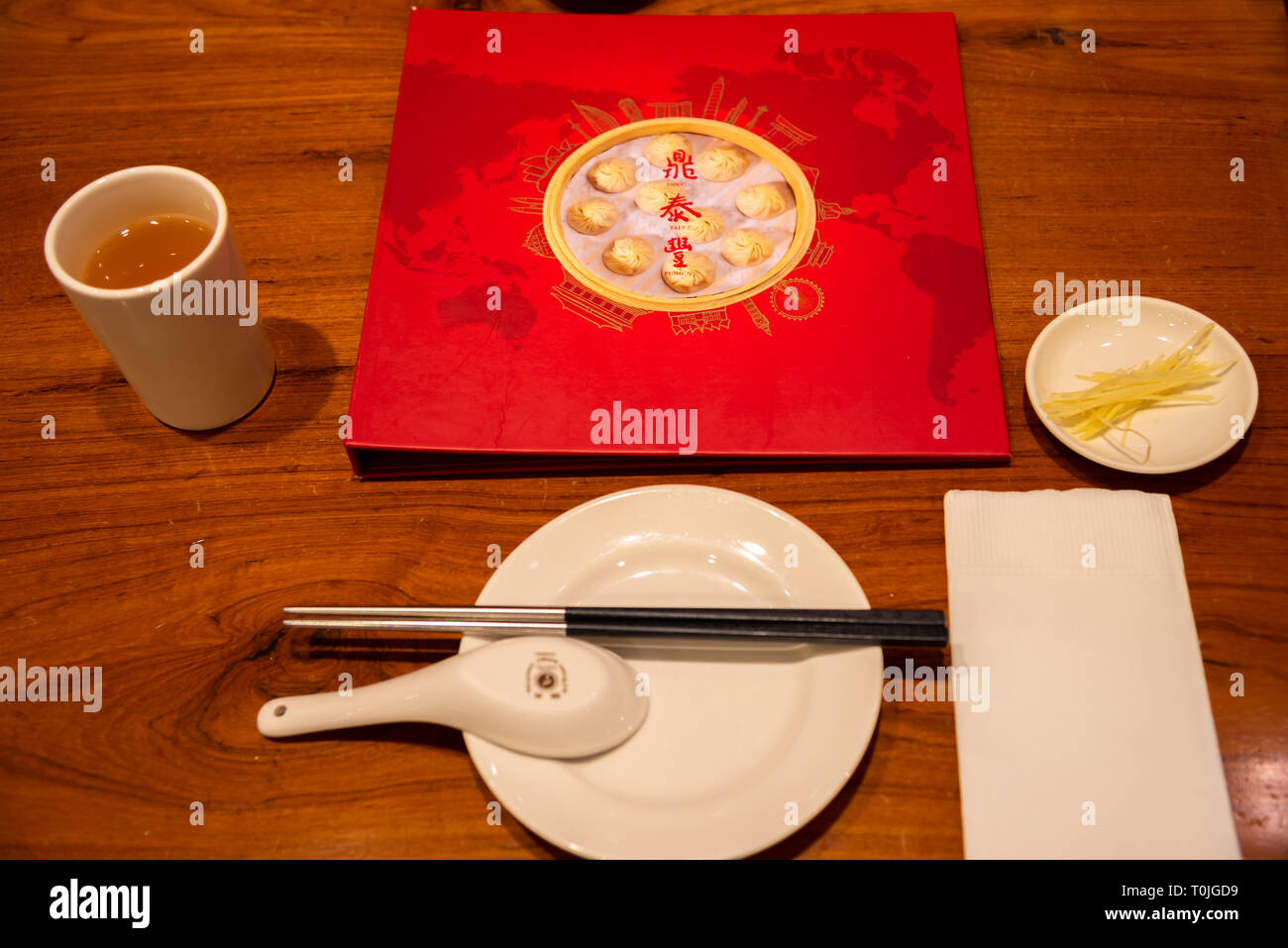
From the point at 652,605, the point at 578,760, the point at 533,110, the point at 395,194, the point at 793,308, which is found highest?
the point at 533,110

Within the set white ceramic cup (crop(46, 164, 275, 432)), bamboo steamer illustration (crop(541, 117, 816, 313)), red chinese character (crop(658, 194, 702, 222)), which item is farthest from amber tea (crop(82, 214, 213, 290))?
red chinese character (crop(658, 194, 702, 222))

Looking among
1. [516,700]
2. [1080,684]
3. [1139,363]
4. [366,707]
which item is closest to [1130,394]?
[1139,363]

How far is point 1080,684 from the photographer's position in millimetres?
794

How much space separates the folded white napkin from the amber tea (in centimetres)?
71

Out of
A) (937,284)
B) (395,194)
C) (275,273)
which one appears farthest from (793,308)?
(275,273)

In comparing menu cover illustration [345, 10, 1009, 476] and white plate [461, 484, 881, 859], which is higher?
menu cover illustration [345, 10, 1009, 476]

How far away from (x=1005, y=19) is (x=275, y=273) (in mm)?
920

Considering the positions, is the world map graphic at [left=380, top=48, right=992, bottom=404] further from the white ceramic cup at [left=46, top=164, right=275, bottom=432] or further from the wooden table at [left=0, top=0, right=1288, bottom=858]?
the white ceramic cup at [left=46, top=164, right=275, bottom=432]

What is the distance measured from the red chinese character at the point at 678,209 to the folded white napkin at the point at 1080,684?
0.40 meters

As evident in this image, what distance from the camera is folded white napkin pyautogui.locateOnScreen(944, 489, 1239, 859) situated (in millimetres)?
741
